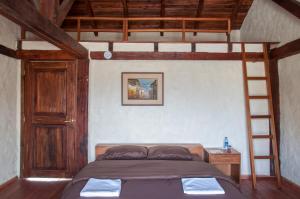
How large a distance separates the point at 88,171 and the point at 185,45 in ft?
8.46

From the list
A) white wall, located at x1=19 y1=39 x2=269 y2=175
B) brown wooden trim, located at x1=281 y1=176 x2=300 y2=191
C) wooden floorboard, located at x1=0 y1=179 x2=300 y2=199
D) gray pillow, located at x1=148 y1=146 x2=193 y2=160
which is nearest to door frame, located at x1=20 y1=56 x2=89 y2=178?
white wall, located at x1=19 y1=39 x2=269 y2=175

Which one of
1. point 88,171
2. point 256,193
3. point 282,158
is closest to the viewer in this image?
point 88,171

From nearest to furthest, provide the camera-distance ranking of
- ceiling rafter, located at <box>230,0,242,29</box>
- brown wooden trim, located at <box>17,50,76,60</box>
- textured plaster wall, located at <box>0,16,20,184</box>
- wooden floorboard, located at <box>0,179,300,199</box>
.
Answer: wooden floorboard, located at <box>0,179,300,199</box>
textured plaster wall, located at <box>0,16,20,184</box>
brown wooden trim, located at <box>17,50,76,60</box>
ceiling rafter, located at <box>230,0,242,29</box>

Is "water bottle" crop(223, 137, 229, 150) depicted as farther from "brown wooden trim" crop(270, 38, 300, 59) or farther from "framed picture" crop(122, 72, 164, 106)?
"brown wooden trim" crop(270, 38, 300, 59)

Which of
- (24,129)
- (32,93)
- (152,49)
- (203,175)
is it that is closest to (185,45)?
(152,49)

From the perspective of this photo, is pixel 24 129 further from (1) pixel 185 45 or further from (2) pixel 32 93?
(1) pixel 185 45

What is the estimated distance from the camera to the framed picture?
4375 millimetres

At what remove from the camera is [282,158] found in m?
4.23

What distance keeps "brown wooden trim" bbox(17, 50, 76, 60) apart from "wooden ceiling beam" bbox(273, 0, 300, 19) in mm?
3362

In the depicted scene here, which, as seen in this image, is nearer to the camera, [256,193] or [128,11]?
[256,193]

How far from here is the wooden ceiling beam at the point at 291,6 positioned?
3609 mm

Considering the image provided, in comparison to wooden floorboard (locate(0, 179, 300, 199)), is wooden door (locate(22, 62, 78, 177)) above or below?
above

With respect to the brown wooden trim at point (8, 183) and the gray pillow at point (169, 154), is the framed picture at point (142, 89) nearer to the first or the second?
the gray pillow at point (169, 154)

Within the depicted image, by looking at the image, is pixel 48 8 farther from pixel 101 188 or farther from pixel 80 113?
pixel 101 188
